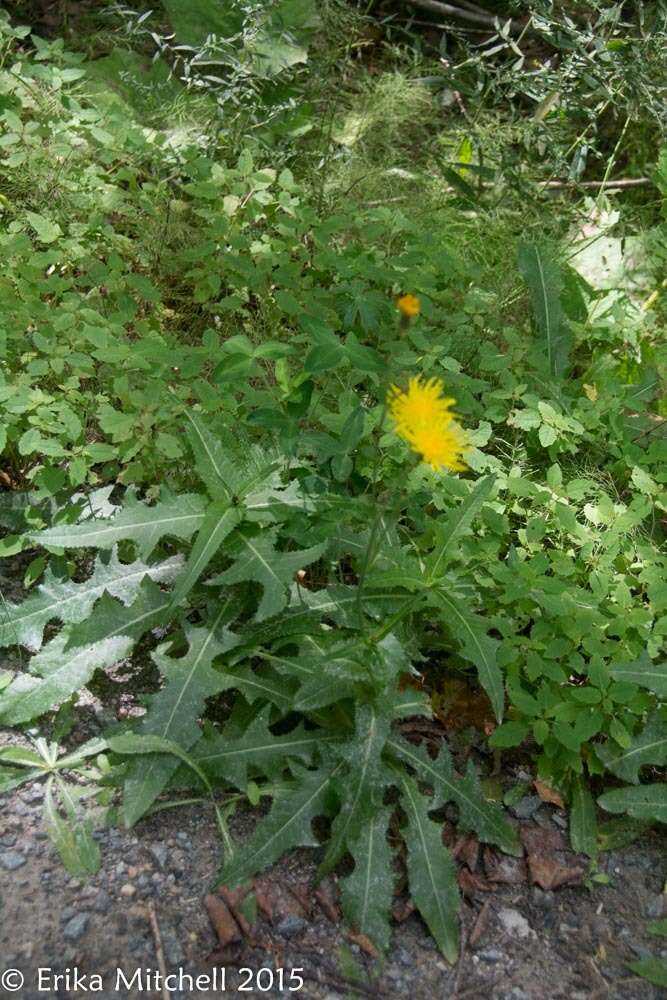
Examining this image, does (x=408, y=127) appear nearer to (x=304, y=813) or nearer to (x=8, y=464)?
(x=8, y=464)

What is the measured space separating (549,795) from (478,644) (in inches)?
18.0

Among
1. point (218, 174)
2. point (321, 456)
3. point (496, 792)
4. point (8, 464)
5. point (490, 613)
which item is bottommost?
point (496, 792)

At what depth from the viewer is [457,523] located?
2.47 metres

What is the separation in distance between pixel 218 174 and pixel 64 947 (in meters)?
2.47

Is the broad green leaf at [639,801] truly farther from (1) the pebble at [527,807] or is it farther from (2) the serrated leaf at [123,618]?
(2) the serrated leaf at [123,618]

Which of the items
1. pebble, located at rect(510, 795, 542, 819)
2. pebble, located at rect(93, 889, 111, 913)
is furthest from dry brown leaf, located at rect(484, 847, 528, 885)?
pebble, located at rect(93, 889, 111, 913)

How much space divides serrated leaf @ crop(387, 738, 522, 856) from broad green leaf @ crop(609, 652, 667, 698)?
42cm

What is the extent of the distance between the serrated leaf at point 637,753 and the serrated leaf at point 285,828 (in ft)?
2.26

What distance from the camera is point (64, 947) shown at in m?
1.89

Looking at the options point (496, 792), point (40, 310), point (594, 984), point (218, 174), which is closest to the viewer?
point (594, 984)

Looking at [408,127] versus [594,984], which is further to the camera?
[408,127]

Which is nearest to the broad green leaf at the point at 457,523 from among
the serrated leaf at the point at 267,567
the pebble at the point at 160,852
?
the serrated leaf at the point at 267,567

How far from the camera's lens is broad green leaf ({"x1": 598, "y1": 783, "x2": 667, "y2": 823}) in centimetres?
226

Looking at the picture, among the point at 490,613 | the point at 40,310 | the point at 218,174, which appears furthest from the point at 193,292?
the point at 490,613
